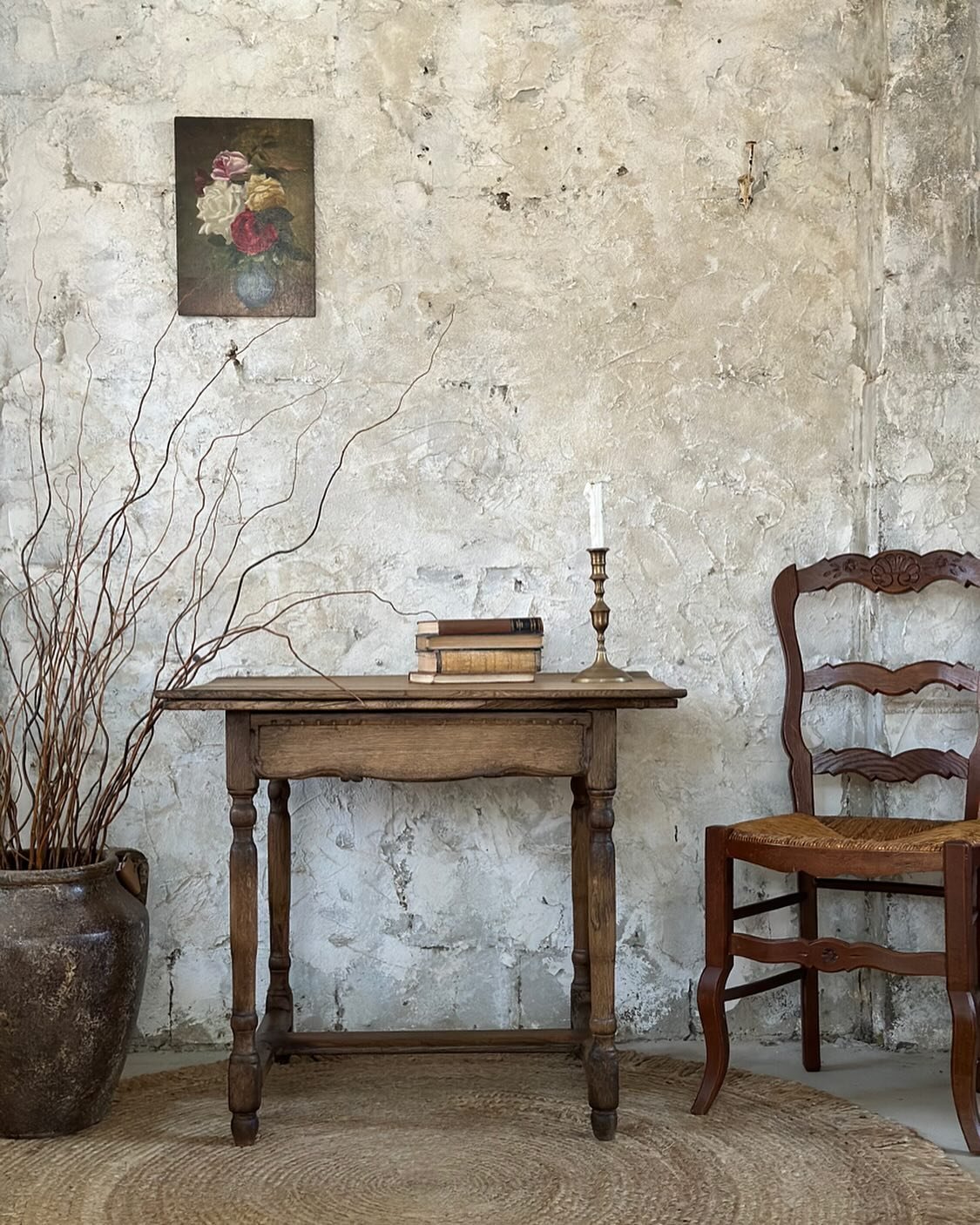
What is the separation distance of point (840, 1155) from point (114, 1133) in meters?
1.41

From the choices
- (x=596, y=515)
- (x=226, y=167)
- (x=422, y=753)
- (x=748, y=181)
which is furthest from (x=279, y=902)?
(x=748, y=181)

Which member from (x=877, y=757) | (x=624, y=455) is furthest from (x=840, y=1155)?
(x=624, y=455)

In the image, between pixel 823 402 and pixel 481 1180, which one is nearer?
pixel 481 1180

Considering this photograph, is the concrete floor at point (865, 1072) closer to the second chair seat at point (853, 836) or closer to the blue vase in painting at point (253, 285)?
the second chair seat at point (853, 836)

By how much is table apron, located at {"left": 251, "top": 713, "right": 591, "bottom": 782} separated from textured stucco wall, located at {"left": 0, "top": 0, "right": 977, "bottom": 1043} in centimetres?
64

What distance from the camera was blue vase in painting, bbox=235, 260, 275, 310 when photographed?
3004 millimetres

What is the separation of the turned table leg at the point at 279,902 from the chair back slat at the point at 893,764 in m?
1.27

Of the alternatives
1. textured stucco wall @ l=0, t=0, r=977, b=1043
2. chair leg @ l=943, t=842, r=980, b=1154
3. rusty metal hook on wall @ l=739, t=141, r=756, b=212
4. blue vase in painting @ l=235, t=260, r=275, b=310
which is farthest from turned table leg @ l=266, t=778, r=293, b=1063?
rusty metal hook on wall @ l=739, t=141, r=756, b=212

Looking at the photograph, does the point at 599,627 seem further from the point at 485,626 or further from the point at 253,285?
the point at 253,285

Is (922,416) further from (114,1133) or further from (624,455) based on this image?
(114,1133)

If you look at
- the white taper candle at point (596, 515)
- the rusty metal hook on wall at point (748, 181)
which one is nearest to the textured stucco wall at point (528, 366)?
the rusty metal hook on wall at point (748, 181)

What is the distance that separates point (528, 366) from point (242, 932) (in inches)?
59.3

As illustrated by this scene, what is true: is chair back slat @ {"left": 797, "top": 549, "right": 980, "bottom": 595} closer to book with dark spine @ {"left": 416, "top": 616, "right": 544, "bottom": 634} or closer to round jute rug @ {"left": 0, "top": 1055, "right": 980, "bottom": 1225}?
book with dark spine @ {"left": 416, "top": 616, "right": 544, "bottom": 634}

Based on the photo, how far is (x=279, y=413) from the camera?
9.96ft
